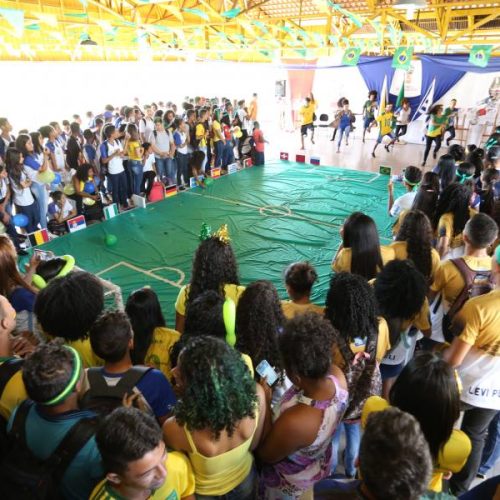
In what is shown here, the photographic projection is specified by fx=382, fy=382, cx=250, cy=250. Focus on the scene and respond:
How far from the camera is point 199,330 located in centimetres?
183

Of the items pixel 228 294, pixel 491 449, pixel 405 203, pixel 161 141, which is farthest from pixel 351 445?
pixel 161 141

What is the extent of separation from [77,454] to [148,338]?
2.63 feet

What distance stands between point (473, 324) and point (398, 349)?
2.15 feet

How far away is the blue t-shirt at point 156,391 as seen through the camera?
5.24ft

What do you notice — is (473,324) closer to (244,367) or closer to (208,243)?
(244,367)

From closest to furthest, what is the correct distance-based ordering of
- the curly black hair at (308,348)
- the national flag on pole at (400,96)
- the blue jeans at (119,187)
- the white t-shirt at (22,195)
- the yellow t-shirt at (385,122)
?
the curly black hair at (308,348) < the white t-shirt at (22,195) < the blue jeans at (119,187) < the yellow t-shirt at (385,122) < the national flag on pole at (400,96)

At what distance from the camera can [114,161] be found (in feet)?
20.5

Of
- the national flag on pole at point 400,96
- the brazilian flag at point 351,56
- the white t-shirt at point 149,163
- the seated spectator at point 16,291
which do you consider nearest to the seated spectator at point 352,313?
the seated spectator at point 16,291

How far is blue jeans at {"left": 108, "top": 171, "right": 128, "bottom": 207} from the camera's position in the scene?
6391mm

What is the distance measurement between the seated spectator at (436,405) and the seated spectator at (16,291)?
2067 millimetres

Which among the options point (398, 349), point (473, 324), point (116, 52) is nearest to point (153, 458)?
point (473, 324)

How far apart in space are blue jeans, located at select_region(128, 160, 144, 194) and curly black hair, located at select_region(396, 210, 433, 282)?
513cm

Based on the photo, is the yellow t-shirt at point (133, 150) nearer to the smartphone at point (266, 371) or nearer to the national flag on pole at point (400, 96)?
the smartphone at point (266, 371)

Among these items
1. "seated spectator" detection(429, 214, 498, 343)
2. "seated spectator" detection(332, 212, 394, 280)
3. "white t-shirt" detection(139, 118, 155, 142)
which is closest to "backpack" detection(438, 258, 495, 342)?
"seated spectator" detection(429, 214, 498, 343)
